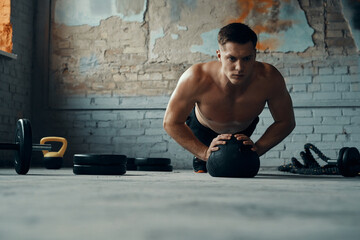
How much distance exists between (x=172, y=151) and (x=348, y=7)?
9.89ft

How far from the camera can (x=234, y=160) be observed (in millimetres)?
2469

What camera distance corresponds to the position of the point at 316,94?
528 centimetres

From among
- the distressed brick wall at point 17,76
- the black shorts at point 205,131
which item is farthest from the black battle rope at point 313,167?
the distressed brick wall at point 17,76

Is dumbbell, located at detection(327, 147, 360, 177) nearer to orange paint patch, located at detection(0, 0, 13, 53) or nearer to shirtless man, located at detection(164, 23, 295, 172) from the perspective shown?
shirtless man, located at detection(164, 23, 295, 172)

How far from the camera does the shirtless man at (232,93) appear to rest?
8.96 feet

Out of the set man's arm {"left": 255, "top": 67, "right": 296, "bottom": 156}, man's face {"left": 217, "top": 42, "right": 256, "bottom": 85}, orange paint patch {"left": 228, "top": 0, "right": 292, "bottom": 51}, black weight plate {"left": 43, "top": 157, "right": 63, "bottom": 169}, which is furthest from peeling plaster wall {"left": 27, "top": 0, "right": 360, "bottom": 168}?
man's face {"left": 217, "top": 42, "right": 256, "bottom": 85}

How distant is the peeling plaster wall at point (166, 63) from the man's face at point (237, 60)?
8.72ft

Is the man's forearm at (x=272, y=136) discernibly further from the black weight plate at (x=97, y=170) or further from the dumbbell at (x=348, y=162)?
the black weight plate at (x=97, y=170)

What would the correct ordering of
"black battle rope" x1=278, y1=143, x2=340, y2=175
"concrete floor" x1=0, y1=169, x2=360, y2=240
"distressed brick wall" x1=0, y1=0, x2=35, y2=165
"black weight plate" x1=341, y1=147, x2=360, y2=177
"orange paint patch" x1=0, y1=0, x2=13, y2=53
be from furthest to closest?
"orange paint patch" x1=0, y1=0, x2=13, y2=53
"distressed brick wall" x1=0, y1=0, x2=35, y2=165
"black battle rope" x1=278, y1=143, x2=340, y2=175
"black weight plate" x1=341, y1=147, x2=360, y2=177
"concrete floor" x1=0, y1=169, x2=360, y2=240

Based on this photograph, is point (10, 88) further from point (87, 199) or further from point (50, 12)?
point (87, 199)

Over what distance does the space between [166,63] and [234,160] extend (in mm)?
3339

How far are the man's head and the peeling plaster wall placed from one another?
267 cm

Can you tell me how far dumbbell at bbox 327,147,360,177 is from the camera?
A: 2932mm

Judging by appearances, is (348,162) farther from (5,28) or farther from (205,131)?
(5,28)
